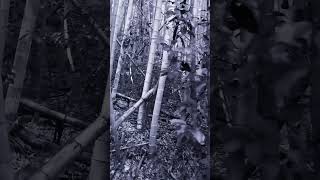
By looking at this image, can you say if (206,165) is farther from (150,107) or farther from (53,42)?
(53,42)

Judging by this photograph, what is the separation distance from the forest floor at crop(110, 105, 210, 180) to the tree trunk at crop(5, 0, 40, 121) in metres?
0.61

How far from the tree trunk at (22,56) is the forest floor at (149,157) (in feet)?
1.99

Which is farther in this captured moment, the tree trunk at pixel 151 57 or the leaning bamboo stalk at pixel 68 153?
the leaning bamboo stalk at pixel 68 153

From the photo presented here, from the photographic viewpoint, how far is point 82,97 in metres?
2.70

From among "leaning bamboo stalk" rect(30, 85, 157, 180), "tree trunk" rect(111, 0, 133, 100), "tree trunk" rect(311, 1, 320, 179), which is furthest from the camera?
"leaning bamboo stalk" rect(30, 85, 157, 180)

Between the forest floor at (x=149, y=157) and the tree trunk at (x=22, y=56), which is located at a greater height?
the tree trunk at (x=22, y=56)

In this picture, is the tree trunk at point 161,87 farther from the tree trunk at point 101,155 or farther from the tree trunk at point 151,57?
the tree trunk at point 101,155

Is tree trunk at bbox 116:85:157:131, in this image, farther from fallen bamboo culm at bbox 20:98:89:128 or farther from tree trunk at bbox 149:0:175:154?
fallen bamboo culm at bbox 20:98:89:128

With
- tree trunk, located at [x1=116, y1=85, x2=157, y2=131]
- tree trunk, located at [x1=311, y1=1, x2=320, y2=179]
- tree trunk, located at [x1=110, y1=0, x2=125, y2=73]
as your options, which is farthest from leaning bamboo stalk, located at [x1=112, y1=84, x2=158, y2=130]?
tree trunk, located at [x1=311, y1=1, x2=320, y2=179]

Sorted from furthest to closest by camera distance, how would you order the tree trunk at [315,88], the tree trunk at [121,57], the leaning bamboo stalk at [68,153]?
the leaning bamboo stalk at [68,153] → the tree trunk at [121,57] → the tree trunk at [315,88]

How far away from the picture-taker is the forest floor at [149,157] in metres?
2.55

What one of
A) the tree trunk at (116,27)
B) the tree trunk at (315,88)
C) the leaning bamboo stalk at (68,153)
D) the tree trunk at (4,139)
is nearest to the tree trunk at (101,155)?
the leaning bamboo stalk at (68,153)

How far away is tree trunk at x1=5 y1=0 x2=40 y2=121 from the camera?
277cm

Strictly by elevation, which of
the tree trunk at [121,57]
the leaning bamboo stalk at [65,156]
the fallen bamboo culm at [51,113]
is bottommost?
the leaning bamboo stalk at [65,156]
